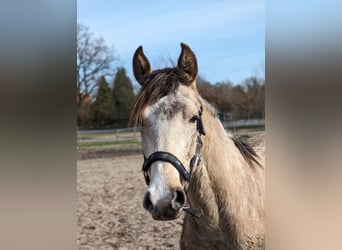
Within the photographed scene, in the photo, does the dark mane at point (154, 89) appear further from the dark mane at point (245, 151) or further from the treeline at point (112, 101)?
the treeline at point (112, 101)

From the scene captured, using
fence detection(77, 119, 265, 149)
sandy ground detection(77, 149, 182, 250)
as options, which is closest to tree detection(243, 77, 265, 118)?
sandy ground detection(77, 149, 182, 250)

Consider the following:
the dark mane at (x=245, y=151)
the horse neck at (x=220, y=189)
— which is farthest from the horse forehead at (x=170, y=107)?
the dark mane at (x=245, y=151)

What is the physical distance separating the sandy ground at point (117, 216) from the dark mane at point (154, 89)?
1.62 metres

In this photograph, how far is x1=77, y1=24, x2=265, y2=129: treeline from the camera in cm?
163

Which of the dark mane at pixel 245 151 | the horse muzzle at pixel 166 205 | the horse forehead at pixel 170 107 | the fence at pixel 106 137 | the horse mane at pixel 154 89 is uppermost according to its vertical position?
the horse mane at pixel 154 89

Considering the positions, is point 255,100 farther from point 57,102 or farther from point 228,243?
point 57,102

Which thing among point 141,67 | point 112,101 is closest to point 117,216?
point 112,101

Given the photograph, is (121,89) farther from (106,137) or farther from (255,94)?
(106,137)

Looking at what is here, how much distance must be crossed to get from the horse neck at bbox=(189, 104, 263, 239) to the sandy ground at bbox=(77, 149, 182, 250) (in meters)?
1.36

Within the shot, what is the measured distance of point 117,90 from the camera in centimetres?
306

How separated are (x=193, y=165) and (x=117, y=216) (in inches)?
89.7

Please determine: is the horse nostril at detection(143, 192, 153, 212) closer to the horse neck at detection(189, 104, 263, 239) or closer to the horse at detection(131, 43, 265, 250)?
the horse at detection(131, 43, 265, 250)

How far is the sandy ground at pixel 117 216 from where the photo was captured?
2629 millimetres

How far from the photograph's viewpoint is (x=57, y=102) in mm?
918
